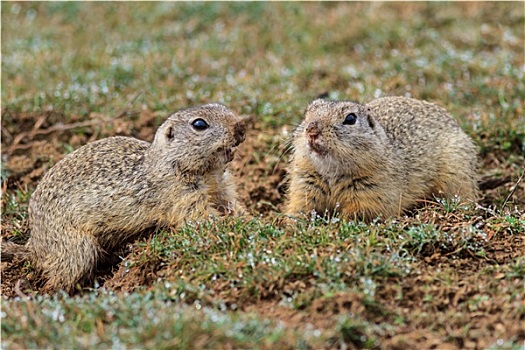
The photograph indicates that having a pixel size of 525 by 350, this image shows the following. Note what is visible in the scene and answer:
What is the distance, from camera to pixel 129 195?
634cm

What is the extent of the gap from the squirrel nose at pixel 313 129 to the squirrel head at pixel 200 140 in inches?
22.0

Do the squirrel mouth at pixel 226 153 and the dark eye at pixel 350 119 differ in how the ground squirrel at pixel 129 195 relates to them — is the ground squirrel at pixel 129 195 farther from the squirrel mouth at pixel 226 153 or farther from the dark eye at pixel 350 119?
the dark eye at pixel 350 119

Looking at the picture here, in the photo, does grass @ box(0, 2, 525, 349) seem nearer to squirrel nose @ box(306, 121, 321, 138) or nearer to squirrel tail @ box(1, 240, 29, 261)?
squirrel tail @ box(1, 240, 29, 261)

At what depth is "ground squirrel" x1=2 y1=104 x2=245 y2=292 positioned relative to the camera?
6262 mm

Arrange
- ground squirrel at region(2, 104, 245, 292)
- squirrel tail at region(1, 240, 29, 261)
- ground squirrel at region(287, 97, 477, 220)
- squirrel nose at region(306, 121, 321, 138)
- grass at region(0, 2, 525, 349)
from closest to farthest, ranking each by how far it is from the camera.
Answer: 1. grass at region(0, 2, 525, 349)
2. squirrel nose at region(306, 121, 321, 138)
3. ground squirrel at region(2, 104, 245, 292)
4. ground squirrel at region(287, 97, 477, 220)
5. squirrel tail at region(1, 240, 29, 261)

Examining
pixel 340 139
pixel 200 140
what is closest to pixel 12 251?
pixel 200 140

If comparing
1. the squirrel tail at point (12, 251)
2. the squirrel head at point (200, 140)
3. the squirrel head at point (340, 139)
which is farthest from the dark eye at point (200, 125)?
the squirrel tail at point (12, 251)

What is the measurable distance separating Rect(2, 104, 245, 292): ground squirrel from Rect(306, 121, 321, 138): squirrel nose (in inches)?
22.2

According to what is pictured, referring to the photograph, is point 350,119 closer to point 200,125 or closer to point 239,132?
point 239,132

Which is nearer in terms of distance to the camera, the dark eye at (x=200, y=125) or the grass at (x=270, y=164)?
the grass at (x=270, y=164)

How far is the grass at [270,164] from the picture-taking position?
4.64m

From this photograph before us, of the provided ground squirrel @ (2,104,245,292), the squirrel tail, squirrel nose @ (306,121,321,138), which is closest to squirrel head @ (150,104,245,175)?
ground squirrel @ (2,104,245,292)

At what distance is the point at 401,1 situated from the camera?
12.5 metres

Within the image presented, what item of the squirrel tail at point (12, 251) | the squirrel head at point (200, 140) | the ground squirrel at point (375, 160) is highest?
the squirrel head at point (200, 140)
